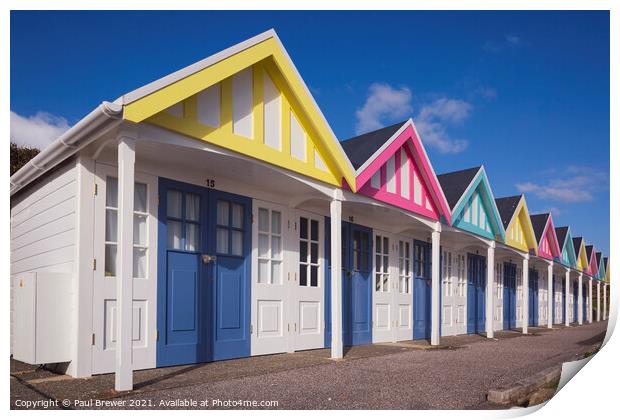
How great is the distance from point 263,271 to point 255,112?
249cm

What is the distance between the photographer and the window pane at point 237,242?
7899 millimetres

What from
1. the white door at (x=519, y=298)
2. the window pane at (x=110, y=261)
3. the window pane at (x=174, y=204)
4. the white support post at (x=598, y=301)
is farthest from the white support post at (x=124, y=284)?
the white support post at (x=598, y=301)

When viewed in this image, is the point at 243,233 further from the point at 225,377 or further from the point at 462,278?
the point at 462,278

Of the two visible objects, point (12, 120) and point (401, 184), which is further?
point (401, 184)

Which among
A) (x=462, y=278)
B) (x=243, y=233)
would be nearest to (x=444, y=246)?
(x=462, y=278)

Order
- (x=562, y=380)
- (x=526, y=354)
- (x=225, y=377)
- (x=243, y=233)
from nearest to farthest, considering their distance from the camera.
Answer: (x=225, y=377), (x=562, y=380), (x=243, y=233), (x=526, y=354)

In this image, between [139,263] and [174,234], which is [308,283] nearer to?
[174,234]

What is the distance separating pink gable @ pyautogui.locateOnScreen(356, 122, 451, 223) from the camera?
9133 millimetres

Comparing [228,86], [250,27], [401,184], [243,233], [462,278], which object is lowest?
[462,278]

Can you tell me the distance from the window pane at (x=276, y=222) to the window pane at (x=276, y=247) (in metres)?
0.11

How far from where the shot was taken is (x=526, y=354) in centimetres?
966

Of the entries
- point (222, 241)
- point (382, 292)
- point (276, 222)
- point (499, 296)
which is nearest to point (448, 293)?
point (382, 292)

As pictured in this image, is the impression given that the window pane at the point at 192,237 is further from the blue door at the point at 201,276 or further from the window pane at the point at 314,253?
the window pane at the point at 314,253
